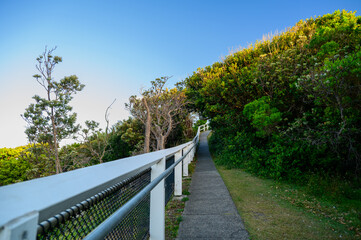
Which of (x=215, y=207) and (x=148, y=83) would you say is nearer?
(x=215, y=207)

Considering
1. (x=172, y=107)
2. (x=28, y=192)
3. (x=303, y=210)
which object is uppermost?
(x=172, y=107)

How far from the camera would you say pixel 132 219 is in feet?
6.22

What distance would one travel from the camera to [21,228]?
0.44 meters

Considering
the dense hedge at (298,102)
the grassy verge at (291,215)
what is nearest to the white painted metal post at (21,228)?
the grassy verge at (291,215)

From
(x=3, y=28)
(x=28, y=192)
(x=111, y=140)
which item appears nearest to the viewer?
(x=28, y=192)

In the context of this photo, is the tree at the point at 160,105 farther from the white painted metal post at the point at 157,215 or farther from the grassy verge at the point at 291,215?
the white painted metal post at the point at 157,215

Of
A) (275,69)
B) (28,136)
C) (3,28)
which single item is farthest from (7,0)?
(275,69)

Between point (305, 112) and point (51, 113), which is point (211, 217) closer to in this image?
point (305, 112)

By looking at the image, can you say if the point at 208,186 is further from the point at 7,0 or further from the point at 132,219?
the point at 7,0

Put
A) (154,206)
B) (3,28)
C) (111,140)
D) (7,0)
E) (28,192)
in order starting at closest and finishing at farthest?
(28,192) → (154,206) → (7,0) → (3,28) → (111,140)

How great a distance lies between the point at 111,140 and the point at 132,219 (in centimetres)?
2188

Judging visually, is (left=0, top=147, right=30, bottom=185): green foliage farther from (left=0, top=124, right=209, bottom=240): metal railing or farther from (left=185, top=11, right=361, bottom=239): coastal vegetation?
(left=0, top=124, right=209, bottom=240): metal railing

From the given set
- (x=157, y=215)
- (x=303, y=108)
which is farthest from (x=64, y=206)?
(x=303, y=108)

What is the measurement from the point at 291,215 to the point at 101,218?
12.7 ft
